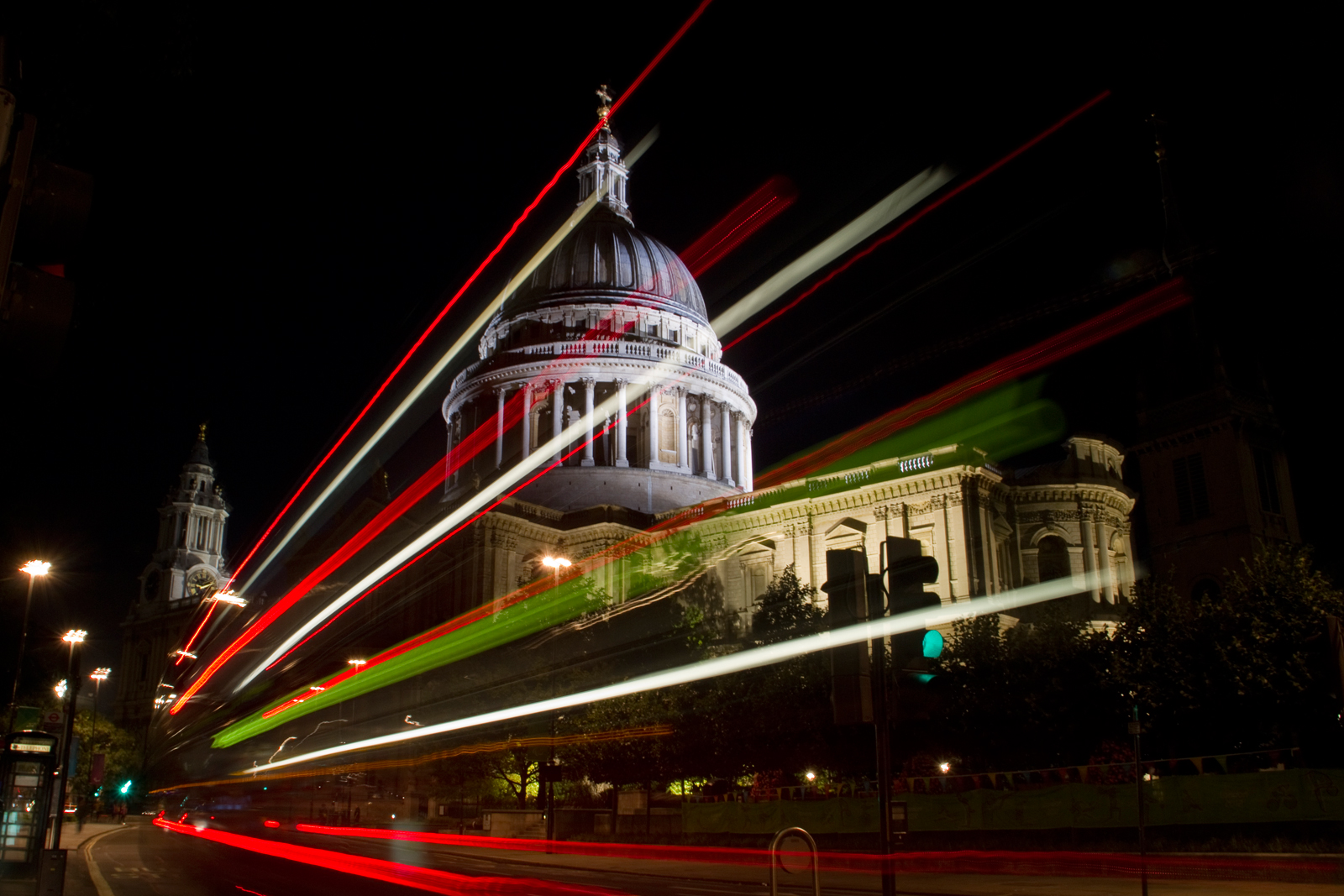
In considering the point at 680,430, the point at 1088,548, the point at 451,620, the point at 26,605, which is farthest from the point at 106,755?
the point at 1088,548

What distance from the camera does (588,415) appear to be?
7631cm

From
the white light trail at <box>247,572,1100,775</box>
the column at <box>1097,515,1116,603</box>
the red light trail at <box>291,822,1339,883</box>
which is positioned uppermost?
the column at <box>1097,515,1116,603</box>

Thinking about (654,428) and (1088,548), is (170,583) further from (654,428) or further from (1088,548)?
(1088,548)

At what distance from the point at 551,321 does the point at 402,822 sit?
45894 millimetres

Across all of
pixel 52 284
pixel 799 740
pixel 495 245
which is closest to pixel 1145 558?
pixel 799 740

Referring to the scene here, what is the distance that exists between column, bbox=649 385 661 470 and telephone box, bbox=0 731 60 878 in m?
57.6

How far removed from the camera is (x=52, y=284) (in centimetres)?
338

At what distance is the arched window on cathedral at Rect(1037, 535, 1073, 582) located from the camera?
5231 cm

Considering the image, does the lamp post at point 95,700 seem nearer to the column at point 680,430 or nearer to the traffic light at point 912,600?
the column at point 680,430

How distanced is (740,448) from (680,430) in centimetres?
646

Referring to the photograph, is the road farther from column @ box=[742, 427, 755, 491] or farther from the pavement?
column @ box=[742, 427, 755, 491]

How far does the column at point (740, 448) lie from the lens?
8150cm

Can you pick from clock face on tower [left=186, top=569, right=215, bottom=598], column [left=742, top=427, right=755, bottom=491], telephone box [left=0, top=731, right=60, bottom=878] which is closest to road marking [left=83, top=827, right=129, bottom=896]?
telephone box [left=0, top=731, right=60, bottom=878]

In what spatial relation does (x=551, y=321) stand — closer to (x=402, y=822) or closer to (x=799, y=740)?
(x=402, y=822)
